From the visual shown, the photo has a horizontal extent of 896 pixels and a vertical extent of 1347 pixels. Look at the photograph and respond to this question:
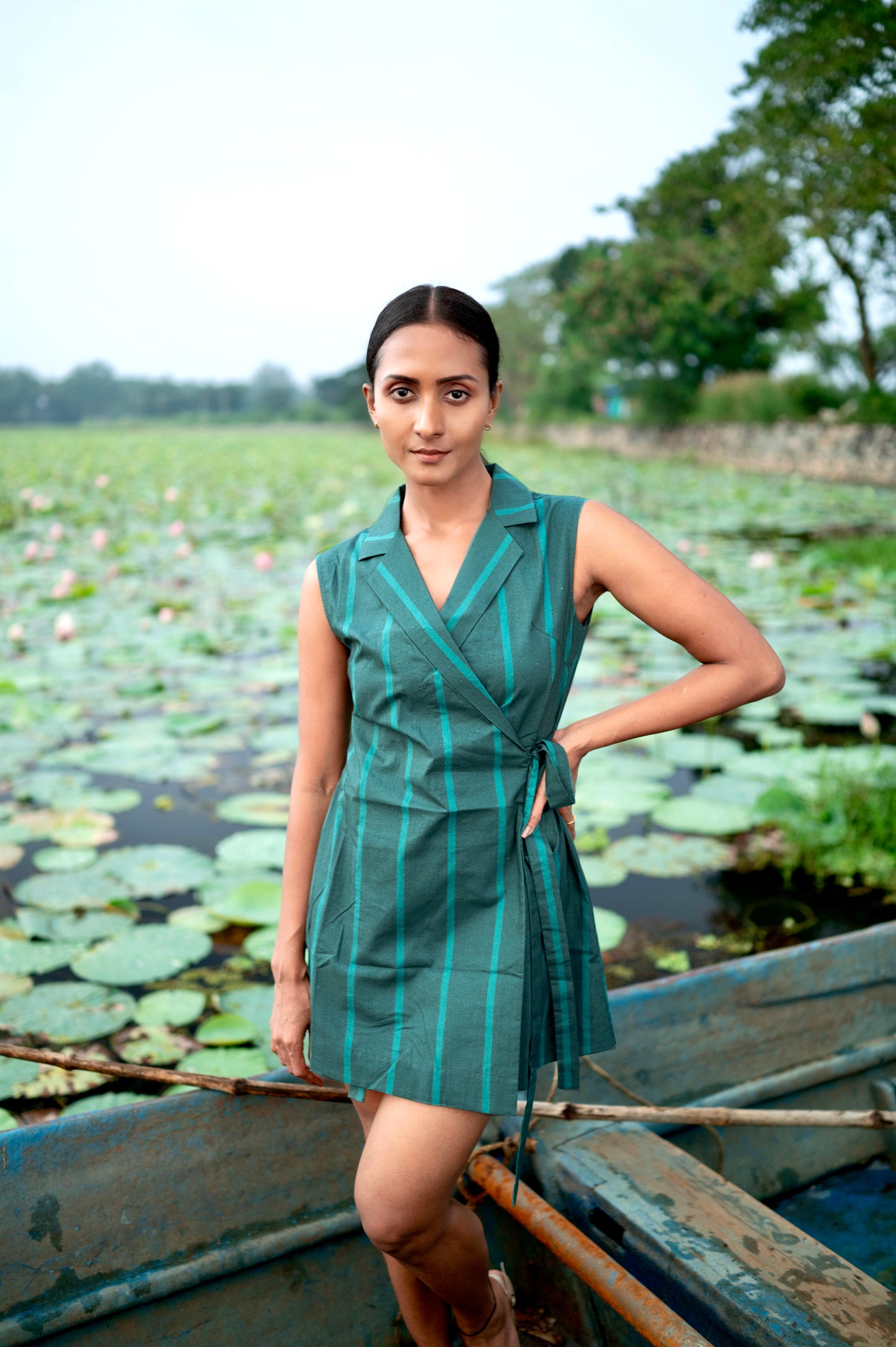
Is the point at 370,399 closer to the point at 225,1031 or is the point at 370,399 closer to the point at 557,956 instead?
the point at 557,956

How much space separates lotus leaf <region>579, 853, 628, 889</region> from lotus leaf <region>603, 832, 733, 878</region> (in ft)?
0.08

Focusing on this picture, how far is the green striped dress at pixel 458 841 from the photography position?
0.99m

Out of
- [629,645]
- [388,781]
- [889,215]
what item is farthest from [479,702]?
[889,215]

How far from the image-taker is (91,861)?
2684 mm

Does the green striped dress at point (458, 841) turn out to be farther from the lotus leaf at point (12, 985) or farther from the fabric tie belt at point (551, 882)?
the lotus leaf at point (12, 985)

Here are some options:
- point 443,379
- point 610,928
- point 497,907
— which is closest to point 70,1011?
point 610,928

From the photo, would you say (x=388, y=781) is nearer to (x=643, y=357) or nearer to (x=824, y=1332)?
(x=824, y=1332)

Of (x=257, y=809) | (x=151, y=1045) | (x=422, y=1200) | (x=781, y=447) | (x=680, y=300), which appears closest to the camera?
(x=422, y=1200)

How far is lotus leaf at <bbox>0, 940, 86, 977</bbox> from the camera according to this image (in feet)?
7.05

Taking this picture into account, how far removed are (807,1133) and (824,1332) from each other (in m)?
0.68

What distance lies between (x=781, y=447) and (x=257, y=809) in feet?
48.3

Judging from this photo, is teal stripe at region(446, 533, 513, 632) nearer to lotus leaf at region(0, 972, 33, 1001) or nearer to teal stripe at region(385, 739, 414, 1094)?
teal stripe at region(385, 739, 414, 1094)

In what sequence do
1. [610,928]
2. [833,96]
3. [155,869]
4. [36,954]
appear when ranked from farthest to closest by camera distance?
[833,96] < [155,869] < [610,928] < [36,954]

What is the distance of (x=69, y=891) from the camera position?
98.8 inches
